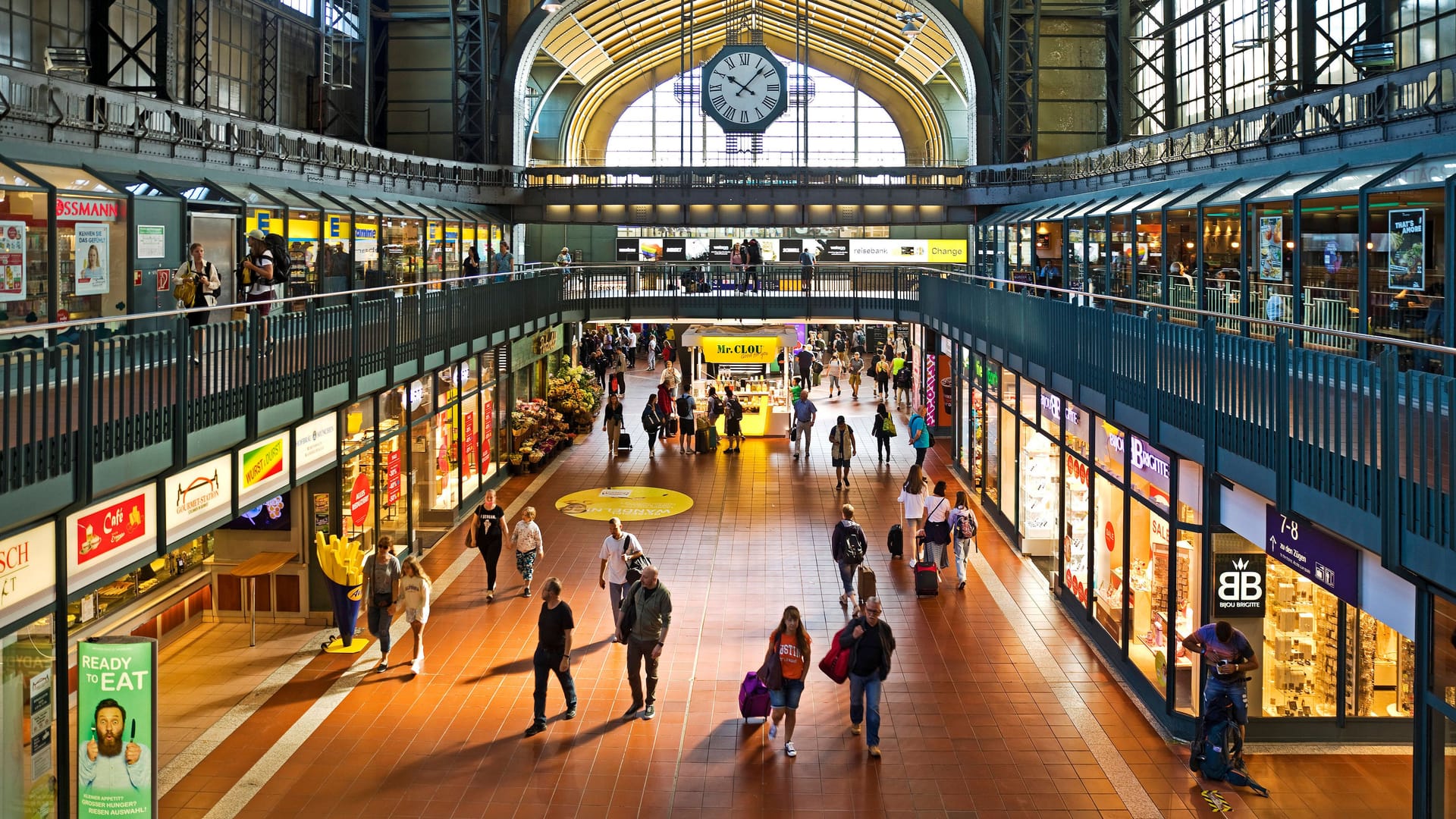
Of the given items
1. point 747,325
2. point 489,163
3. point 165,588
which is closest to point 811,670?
point 165,588

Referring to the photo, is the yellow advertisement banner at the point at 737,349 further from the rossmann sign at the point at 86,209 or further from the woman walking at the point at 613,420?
the rossmann sign at the point at 86,209

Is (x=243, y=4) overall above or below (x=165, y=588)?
above

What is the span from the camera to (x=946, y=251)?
1869 inches

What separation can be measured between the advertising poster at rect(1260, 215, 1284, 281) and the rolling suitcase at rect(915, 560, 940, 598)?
5549mm

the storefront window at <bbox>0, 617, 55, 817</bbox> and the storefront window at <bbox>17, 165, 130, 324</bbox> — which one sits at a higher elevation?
the storefront window at <bbox>17, 165, 130, 324</bbox>

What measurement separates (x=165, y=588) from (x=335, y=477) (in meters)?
2.39

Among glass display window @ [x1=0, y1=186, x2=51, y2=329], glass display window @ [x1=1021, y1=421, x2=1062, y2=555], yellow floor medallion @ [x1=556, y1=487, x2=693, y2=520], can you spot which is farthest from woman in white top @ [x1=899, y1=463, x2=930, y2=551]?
glass display window @ [x1=0, y1=186, x2=51, y2=329]

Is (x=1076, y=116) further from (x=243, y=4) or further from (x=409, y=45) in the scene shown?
(x=243, y=4)

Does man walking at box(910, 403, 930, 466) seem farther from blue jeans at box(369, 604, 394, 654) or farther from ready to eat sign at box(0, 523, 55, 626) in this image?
ready to eat sign at box(0, 523, 55, 626)

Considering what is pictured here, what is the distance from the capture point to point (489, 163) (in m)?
39.5

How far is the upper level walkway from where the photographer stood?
275 inches

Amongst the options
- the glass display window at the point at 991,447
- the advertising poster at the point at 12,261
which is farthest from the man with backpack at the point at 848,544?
the advertising poster at the point at 12,261

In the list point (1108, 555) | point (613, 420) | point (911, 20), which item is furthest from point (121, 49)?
point (911, 20)

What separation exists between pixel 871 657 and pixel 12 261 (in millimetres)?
10011
